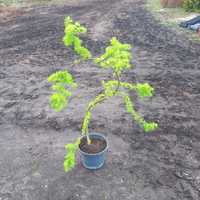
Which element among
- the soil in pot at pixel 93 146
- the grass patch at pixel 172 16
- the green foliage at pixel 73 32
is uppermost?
the green foliage at pixel 73 32

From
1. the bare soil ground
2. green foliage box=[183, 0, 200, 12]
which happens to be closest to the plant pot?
the bare soil ground

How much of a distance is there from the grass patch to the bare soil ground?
512 millimetres

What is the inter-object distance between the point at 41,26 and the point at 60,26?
85cm

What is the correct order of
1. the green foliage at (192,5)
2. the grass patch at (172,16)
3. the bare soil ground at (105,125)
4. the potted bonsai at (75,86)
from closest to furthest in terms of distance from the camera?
the potted bonsai at (75,86)
the bare soil ground at (105,125)
the grass patch at (172,16)
the green foliage at (192,5)

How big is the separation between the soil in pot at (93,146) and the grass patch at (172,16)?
21.6ft

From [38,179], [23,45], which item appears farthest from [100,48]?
[38,179]

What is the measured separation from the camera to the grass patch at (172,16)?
10359 millimetres

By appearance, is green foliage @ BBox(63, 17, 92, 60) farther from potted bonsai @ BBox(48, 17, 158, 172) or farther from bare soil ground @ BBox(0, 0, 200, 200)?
bare soil ground @ BBox(0, 0, 200, 200)

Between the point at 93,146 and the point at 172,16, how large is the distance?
9378mm

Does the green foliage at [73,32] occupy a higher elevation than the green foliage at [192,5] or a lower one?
higher

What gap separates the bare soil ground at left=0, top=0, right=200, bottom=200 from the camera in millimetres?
4492

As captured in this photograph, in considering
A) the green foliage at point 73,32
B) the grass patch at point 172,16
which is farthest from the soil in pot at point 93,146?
the grass patch at point 172,16

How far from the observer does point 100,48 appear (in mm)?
9602

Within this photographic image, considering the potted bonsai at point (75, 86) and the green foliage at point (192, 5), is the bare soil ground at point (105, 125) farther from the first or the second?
the green foliage at point (192, 5)
